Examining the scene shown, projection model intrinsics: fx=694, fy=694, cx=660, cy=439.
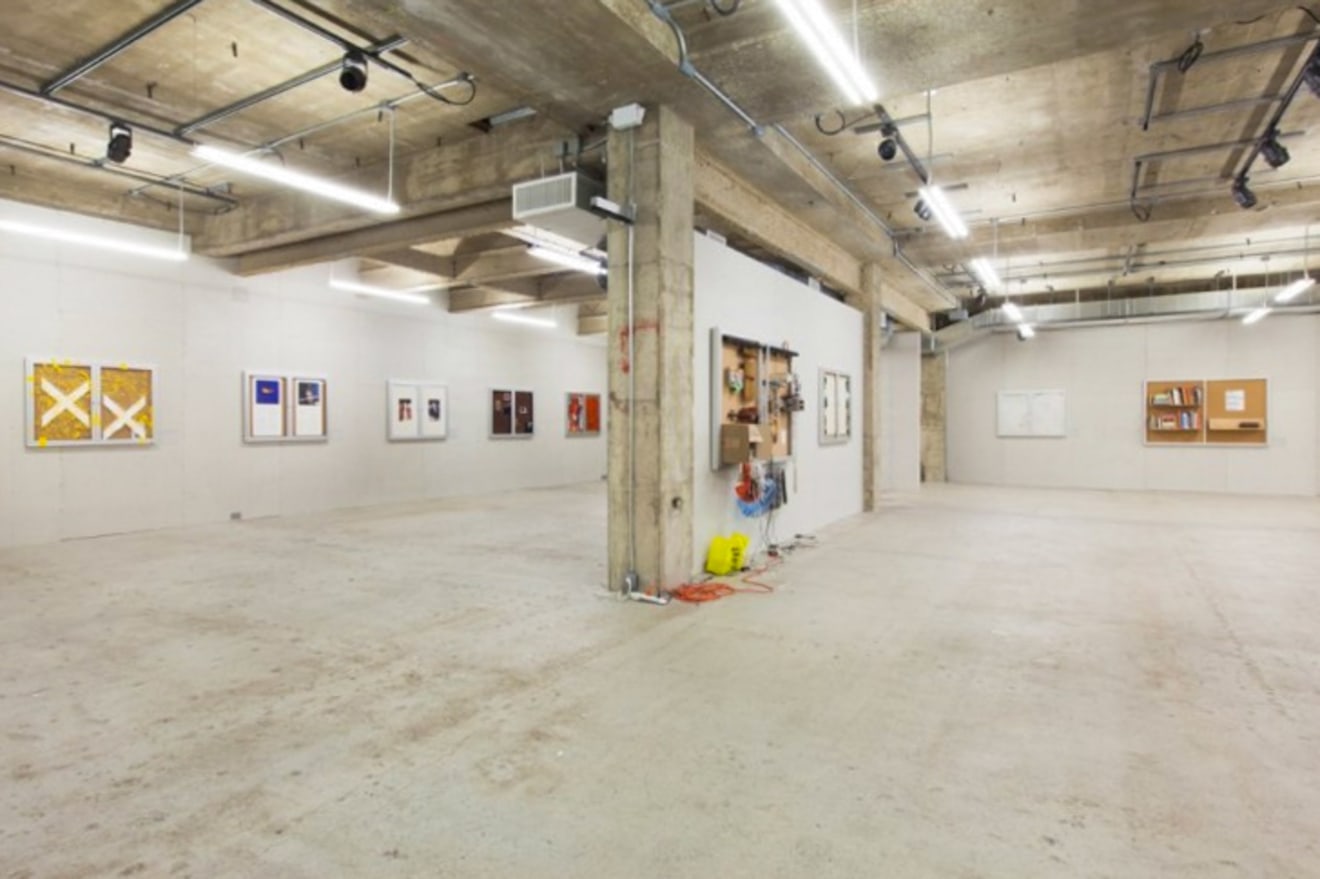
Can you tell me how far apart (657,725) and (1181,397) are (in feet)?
46.9

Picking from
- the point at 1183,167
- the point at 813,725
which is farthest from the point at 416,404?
the point at 1183,167

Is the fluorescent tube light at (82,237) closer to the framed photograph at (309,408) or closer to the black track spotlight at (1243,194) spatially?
the framed photograph at (309,408)

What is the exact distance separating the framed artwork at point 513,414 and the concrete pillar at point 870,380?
664 cm

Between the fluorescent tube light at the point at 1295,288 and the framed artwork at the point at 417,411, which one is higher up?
the fluorescent tube light at the point at 1295,288

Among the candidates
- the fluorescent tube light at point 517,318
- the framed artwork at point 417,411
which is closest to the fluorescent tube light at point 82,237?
the framed artwork at point 417,411

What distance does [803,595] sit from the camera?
17.2ft

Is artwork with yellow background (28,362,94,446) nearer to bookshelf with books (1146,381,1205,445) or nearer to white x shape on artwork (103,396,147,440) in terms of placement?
white x shape on artwork (103,396,147,440)

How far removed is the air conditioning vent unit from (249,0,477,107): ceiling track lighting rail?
1147 mm

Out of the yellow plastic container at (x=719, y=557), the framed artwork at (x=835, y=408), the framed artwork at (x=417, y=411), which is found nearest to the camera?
the yellow plastic container at (x=719, y=557)

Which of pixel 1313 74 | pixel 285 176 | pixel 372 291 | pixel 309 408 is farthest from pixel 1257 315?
pixel 309 408

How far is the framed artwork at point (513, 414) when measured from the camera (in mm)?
13094

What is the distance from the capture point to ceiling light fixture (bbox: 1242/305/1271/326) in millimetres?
11719

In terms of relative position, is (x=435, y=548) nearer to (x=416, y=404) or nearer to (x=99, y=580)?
(x=99, y=580)

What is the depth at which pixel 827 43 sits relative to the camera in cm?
339
